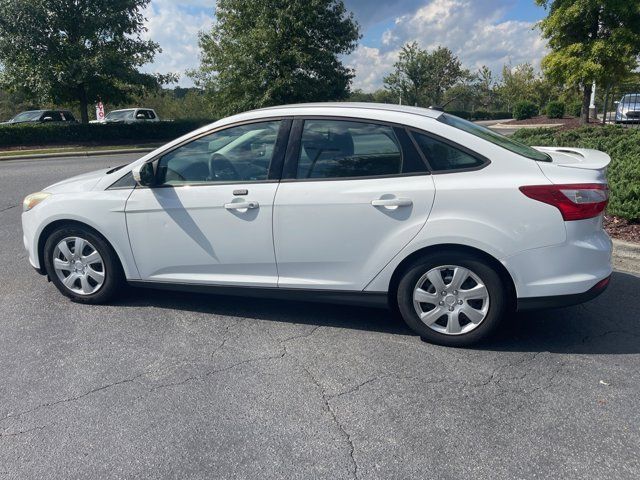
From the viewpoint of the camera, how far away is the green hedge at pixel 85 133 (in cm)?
2173

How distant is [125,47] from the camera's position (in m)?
23.4

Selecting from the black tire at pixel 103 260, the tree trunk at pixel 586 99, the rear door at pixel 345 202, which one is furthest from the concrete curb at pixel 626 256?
the tree trunk at pixel 586 99

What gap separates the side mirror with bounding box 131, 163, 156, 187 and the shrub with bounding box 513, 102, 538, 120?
33978mm

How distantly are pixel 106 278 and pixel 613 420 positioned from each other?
149 inches

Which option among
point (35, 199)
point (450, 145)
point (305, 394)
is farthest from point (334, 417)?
point (35, 199)

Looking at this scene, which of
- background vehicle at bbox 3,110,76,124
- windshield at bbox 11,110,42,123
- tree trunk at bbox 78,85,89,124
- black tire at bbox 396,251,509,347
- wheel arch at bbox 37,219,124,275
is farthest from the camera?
windshield at bbox 11,110,42,123

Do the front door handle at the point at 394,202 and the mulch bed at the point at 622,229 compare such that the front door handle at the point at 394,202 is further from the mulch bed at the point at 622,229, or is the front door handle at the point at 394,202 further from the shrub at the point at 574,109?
the shrub at the point at 574,109

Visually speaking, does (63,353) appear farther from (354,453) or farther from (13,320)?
(354,453)

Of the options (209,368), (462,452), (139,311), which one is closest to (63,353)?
(139,311)

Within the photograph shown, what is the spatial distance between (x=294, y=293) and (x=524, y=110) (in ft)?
112

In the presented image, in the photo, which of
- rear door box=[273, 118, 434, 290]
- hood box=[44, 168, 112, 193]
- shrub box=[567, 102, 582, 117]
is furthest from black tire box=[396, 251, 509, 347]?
shrub box=[567, 102, 582, 117]

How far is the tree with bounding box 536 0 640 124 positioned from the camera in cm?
1529

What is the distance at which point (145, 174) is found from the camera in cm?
420

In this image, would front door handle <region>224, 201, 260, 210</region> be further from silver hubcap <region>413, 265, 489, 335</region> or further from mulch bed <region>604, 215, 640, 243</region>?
mulch bed <region>604, 215, 640, 243</region>
